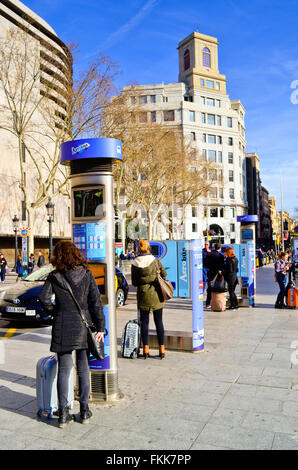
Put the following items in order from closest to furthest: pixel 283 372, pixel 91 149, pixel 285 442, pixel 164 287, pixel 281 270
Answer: pixel 285 442
pixel 91 149
pixel 283 372
pixel 164 287
pixel 281 270

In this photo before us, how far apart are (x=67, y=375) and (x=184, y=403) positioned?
1.34 m

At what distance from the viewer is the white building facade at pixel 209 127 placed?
69562mm

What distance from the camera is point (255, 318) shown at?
10.2 metres

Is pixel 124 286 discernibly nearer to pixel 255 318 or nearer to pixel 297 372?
pixel 255 318

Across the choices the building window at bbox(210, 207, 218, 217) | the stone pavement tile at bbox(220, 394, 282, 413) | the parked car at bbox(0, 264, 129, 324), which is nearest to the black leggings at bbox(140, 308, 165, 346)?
the stone pavement tile at bbox(220, 394, 282, 413)

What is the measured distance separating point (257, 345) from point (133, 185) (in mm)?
34317

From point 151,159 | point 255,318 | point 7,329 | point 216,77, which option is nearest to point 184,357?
point 255,318

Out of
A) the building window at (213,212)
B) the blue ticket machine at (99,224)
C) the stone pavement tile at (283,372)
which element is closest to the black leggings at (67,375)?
the blue ticket machine at (99,224)

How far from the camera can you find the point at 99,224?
489 centimetres

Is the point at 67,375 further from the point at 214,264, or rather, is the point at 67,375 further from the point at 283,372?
the point at 214,264

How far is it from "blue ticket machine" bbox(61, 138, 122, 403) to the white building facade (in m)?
62.4

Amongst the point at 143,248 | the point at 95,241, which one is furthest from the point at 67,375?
the point at 143,248

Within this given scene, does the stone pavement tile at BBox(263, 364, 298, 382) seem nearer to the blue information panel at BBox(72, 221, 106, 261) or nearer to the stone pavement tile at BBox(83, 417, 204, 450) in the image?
the stone pavement tile at BBox(83, 417, 204, 450)

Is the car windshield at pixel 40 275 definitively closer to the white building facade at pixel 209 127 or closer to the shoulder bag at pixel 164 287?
the shoulder bag at pixel 164 287
